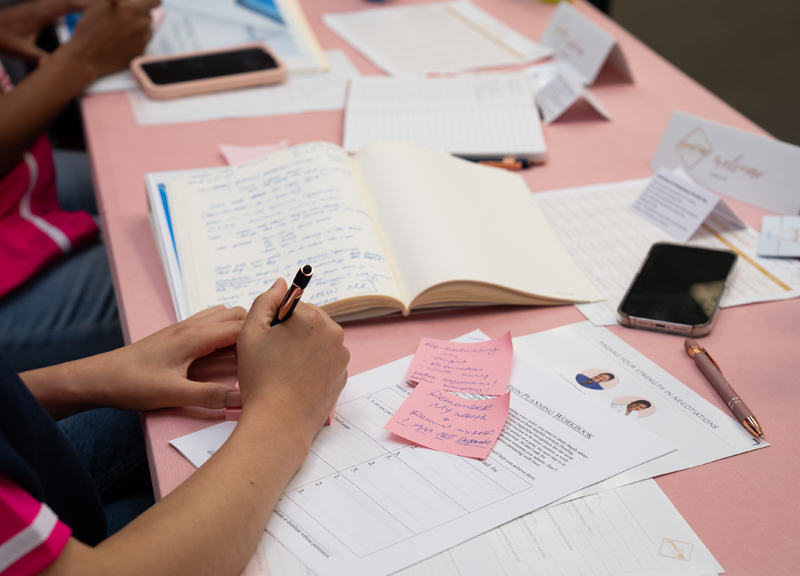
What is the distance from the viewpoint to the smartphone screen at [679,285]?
71 centimetres

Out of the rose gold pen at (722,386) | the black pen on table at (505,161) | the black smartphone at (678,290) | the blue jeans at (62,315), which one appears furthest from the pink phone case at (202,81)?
the rose gold pen at (722,386)

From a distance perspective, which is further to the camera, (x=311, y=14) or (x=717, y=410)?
(x=311, y=14)

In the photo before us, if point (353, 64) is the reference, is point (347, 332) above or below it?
below

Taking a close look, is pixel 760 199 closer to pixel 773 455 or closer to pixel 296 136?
pixel 773 455

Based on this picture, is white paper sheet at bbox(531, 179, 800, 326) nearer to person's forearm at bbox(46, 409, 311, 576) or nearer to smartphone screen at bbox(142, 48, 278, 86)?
person's forearm at bbox(46, 409, 311, 576)

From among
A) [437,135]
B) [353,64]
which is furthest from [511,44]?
[437,135]

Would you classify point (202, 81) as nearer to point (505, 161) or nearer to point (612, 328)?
point (505, 161)

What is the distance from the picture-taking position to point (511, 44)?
4.61ft

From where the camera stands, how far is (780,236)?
849mm

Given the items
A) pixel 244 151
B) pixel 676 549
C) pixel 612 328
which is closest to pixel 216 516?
pixel 676 549

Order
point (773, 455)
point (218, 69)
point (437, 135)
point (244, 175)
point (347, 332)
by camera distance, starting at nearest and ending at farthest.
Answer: point (773, 455) → point (347, 332) → point (244, 175) → point (437, 135) → point (218, 69)

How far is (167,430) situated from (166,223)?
12.1 inches

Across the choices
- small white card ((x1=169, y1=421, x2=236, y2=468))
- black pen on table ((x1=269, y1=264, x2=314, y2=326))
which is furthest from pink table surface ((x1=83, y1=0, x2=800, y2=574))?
black pen on table ((x1=269, y1=264, x2=314, y2=326))

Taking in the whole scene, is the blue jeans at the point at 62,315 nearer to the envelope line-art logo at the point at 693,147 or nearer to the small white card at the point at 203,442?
the small white card at the point at 203,442
